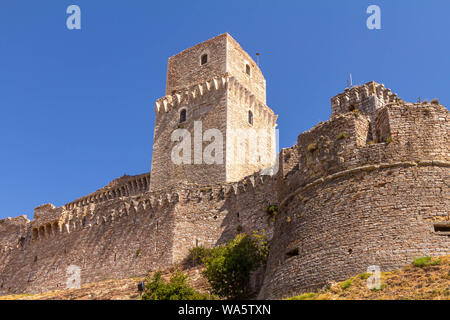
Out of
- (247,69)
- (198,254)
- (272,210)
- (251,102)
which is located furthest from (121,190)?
(272,210)

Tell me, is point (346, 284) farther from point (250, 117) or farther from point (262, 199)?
point (250, 117)

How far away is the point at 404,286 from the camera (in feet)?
45.3

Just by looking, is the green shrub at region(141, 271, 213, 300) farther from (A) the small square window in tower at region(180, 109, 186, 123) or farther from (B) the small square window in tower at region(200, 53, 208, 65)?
(B) the small square window in tower at region(200, 53, 208, 65)

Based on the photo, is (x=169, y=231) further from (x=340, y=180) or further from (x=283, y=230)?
(x=340, y=180)

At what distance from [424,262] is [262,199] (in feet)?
45.4

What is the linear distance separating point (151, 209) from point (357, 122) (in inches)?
684

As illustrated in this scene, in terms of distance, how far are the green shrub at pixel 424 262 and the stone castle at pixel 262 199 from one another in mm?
377

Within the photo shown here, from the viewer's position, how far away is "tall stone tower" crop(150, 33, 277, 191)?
Answer: 39.8 metres

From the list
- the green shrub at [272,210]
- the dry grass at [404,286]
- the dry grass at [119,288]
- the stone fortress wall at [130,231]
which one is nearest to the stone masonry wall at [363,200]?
the dry grass at [404,286]

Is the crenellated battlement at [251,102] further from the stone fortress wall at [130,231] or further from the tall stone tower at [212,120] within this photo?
the stone fortress wall at [130,231]

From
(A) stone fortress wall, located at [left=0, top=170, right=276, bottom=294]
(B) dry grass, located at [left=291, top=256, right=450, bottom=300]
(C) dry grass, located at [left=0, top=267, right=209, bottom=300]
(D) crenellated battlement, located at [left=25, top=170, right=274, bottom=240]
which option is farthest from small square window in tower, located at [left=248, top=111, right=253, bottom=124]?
(B) dry grass, located at [left=291, top=256, right=450, bottom=300]
